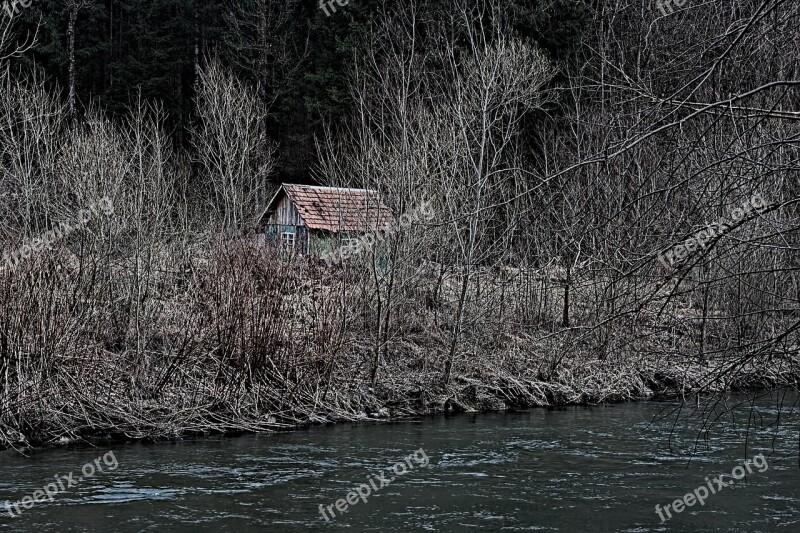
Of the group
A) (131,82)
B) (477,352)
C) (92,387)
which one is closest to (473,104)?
(477,352)

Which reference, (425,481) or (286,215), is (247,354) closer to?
(425,481)

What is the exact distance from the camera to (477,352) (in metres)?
17.7

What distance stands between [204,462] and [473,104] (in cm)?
902

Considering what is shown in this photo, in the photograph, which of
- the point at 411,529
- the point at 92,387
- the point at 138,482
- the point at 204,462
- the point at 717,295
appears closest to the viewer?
the point at 411,529

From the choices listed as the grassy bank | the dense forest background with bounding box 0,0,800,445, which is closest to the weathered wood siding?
the dense forest background with bounding box 0,0,800,445

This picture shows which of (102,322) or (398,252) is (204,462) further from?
(398,252)

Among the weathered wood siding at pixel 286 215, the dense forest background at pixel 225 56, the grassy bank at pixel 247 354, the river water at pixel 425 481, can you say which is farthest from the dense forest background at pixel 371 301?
the dense forest background at pixel 225 56

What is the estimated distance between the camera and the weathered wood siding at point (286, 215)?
2920 centimetres

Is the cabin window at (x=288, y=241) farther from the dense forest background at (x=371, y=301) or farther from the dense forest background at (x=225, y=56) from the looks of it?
the dense forest background at (x=225, y=56)

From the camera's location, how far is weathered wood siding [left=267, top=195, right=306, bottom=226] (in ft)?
95.8

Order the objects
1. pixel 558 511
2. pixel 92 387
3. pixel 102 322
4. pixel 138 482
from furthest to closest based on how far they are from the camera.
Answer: pixel 102 322 → pixel 92 387 → pixel 138 482 → pixel 558 511

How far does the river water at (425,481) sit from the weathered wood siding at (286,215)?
15265 millimetres

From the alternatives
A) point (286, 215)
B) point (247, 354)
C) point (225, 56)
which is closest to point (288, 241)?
point (247, 354)

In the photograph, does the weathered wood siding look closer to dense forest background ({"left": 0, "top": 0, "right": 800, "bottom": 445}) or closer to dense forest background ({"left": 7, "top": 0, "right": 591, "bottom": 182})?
dense forest background ({"left": 7, "top": 0, "right": 591, "bottom": 182})
